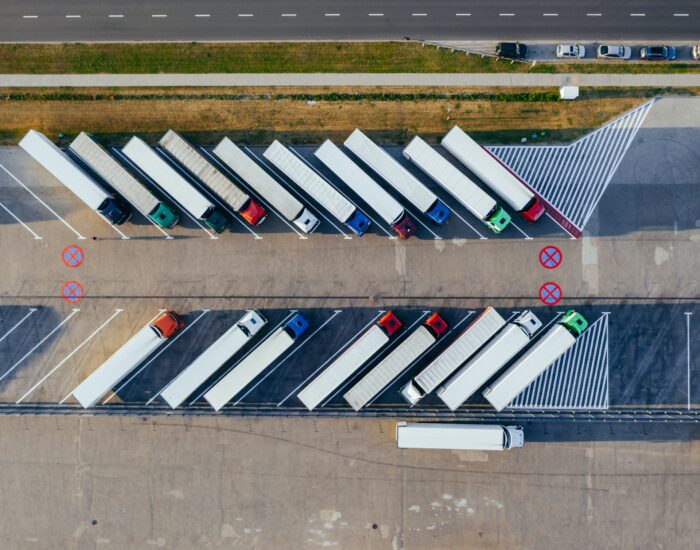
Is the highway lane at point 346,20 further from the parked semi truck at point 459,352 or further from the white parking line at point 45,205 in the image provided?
the parked semi truck at point 459,352

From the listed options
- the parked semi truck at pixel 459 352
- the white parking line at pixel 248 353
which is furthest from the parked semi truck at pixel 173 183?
the parked semi truck at pixel 459 352

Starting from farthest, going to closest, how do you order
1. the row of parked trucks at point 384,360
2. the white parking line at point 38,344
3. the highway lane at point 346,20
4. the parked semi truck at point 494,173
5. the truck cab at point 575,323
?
the white parking line at point 38,344 < the highway lane at point 346,20 < the parked semi truck at point 494,173 < the truck cab at point 575,323 < the row of parked trucks at point 384,360

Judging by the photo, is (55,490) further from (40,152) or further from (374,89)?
(374,89)

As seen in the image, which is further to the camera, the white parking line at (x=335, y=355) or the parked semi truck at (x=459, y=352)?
the white parking line at (x=335, y=355)

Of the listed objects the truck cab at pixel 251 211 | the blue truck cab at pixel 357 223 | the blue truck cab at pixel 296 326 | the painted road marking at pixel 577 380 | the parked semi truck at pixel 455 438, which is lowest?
the parked semi truck at pixel 455 438

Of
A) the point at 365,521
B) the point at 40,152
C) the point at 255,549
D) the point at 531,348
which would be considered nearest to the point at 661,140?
the point at 531,348

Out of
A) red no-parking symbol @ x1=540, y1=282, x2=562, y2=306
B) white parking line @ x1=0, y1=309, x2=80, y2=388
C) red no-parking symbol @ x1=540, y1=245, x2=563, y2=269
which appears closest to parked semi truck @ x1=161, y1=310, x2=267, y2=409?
white parking line @ x1=0, y1=309, x2=80, y2=388

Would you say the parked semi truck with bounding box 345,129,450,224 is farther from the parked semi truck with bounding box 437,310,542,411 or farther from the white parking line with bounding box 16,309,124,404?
the white parking line with bounding box 16,309,124,404
